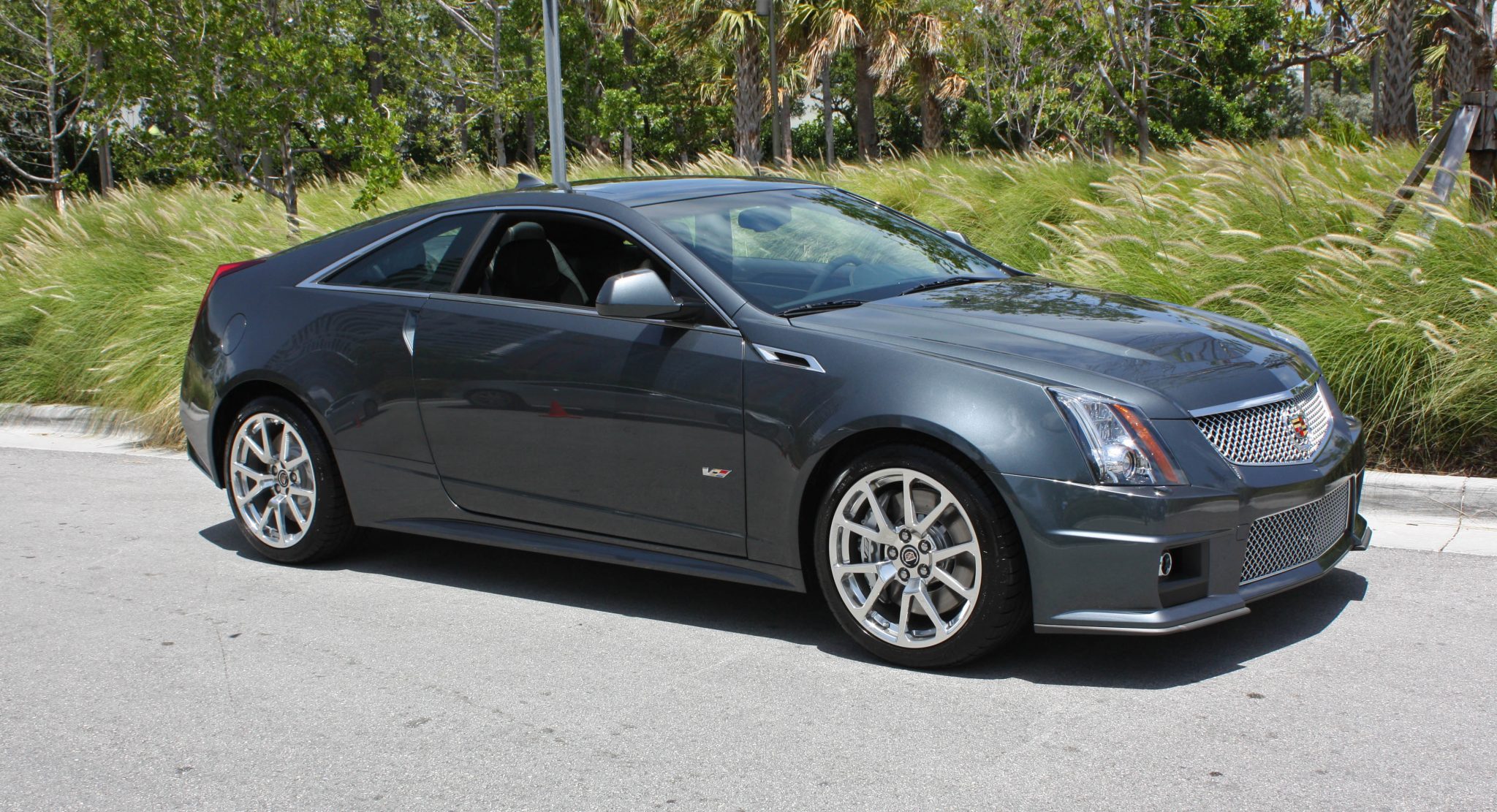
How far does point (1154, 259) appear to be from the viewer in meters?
8.59

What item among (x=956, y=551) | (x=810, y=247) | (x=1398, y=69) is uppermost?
(x=1398, y=69)

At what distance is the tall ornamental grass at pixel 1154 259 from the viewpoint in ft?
22.4

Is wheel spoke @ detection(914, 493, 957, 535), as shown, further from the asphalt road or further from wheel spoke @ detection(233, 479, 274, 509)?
wheel spoke @ detection(233, 479, 274, 509)

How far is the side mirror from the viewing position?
4781mm

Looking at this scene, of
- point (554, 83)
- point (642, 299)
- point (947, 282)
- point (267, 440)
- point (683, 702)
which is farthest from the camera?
point (554, 83)

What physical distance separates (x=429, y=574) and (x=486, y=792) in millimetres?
2428

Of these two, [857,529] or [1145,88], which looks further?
[1145,88]

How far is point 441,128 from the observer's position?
118 ft

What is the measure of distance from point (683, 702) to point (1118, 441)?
4.94 feet

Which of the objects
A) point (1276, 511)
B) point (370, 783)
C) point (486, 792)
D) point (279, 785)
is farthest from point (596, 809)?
point (1276, 511)

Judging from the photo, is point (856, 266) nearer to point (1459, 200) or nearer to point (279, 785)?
point (279, 785)

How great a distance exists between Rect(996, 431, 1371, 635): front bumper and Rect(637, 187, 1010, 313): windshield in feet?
4.12

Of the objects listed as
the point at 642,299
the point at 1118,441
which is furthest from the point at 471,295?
the point at 1118,441

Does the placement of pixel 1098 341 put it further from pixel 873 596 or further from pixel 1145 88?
pixel 1145 88
